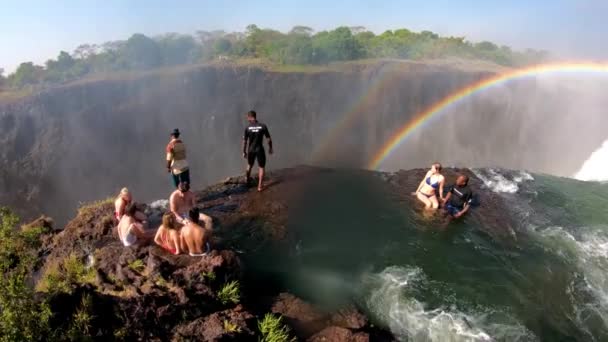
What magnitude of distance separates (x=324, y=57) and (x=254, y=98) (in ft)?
27.9

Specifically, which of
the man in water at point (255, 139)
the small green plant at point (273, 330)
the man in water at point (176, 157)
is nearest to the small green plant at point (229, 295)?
the small green plant at point (273, 330)

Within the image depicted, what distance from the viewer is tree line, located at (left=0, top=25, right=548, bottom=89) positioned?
2930 cm

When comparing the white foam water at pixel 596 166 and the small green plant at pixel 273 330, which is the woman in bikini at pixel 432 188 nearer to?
the small green plant at pixel 273 330

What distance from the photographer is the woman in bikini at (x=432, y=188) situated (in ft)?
33.1

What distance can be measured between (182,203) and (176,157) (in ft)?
4.61

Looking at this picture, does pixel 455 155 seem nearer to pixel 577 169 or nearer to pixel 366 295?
pixel 577 169

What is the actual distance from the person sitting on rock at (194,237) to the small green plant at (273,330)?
1.73 m

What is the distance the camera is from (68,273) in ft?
20.6

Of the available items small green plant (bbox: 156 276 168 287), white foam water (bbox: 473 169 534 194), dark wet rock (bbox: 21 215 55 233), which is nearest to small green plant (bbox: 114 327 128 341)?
small green plant (bbox: 156 276 168 287)

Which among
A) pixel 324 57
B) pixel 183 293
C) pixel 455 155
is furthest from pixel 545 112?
pixel 183 293

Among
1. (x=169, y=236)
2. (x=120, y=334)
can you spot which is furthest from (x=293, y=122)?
(x=120, y=334)

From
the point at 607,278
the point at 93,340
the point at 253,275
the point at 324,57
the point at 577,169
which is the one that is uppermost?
the point at 324,57

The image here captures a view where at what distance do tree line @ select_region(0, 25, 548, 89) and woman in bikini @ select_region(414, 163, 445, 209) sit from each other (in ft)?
72.5

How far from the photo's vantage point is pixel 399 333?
6.26 m
